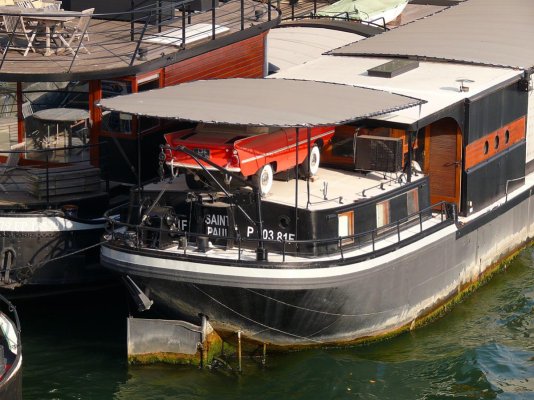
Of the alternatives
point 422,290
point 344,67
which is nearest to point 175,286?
point 422,290

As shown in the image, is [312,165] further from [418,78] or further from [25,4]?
[25,4]

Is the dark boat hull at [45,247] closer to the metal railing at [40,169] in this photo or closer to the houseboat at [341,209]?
the metal railing at [40,169]

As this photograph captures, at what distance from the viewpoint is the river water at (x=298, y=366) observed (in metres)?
19.9

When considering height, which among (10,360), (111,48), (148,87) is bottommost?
(10,360)

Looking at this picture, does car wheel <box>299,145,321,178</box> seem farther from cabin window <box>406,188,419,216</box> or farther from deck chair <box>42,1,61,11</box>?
deck chair <box>42,1,61,11</box>

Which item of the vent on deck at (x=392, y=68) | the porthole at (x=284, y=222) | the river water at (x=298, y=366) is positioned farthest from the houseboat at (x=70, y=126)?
the porthole at (x=284, y=222)

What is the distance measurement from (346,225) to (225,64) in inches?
205

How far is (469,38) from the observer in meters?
26.8

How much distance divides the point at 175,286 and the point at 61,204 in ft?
10.5

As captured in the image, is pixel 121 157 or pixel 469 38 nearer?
pixel 121 157

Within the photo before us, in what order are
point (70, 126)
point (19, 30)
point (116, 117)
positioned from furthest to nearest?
point (19, 30)
point (70, 126)
point (116, 117)

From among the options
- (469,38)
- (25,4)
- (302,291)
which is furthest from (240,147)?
(469,38)

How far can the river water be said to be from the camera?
782 inches

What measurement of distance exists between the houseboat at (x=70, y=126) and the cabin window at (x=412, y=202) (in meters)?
4.28
